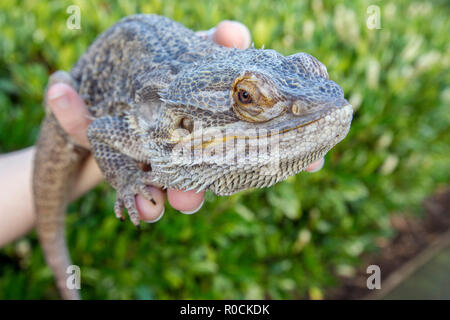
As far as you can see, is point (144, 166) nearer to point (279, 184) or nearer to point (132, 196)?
point (132, 196)

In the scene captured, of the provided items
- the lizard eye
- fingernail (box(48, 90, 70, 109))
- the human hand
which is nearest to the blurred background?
the human hand

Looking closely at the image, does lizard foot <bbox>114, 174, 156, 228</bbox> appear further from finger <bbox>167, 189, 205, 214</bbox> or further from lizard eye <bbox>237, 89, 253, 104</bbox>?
lizard eye <bbox>237, 89, 253, 104</bbox>

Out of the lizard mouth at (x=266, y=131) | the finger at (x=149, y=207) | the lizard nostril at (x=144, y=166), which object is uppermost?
the lizard nostril at (x=144, y=166)

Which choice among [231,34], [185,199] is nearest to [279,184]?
[231,34]

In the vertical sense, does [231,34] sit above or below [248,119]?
above

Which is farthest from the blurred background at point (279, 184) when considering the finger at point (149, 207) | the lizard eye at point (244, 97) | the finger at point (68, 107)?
the lizard eye at point (244, 97)

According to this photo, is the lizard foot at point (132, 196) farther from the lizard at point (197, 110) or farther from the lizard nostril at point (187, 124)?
the lizard nostril at point (187, 124)

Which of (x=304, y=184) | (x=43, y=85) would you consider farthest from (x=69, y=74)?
(x=304, y=184)

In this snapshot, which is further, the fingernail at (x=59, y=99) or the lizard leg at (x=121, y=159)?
the fingernail at (x=59, y=99)
